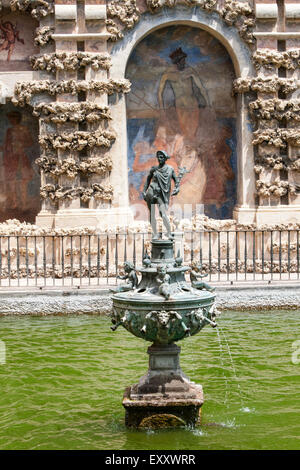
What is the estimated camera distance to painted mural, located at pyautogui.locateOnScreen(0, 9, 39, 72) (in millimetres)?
16344

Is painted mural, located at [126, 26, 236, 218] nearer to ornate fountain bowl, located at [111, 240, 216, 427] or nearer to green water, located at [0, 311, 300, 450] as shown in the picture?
green water, located at [0, 311, 300, 450]

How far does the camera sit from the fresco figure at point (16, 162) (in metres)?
17.3

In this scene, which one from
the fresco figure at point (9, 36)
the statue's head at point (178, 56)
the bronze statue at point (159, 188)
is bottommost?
the bronze statue at point (159, 188)

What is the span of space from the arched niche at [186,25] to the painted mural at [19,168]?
2.42 metres

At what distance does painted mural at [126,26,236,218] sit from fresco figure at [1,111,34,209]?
8.31ft

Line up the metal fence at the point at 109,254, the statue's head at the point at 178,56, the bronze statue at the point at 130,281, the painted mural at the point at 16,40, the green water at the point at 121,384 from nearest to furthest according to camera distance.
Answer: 1. the green water at the point at 121,384
2. the bronze statue at the point at 130,281
3. the metal fence at the point at 109,254
4. the painted mural at the point at 16,40
5. the statue's head at the point at 178,56

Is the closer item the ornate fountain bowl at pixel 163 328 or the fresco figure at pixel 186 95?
the ornate fountain bowl at pixel 163 328

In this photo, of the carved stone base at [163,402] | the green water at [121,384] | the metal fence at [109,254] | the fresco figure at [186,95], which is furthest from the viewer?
the fresco figure at [186,95]

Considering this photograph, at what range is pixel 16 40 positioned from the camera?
16391 millimetres

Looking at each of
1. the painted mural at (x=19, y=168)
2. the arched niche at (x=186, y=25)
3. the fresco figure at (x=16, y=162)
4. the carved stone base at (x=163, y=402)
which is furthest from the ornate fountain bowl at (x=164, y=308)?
the fresco figure at (x=16, y=162)

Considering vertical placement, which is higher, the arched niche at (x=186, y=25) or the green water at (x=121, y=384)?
the arched niche at (x=186, y=25)

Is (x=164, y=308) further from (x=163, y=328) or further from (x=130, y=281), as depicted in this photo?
(x=130, y=281)

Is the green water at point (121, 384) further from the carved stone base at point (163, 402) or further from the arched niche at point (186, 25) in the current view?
the arched niche at point (186, 25)
